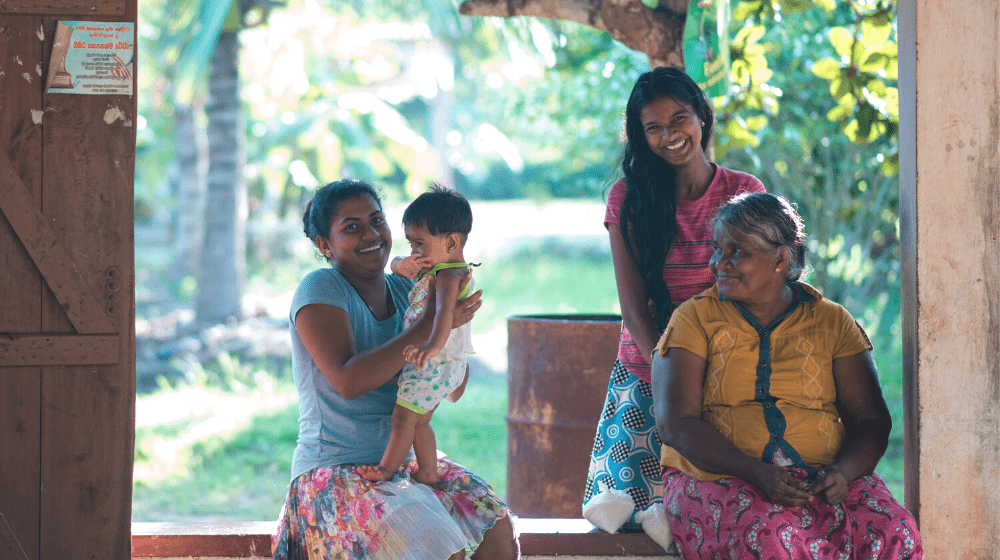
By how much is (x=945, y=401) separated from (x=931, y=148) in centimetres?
79

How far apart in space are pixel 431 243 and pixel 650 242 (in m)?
0.74

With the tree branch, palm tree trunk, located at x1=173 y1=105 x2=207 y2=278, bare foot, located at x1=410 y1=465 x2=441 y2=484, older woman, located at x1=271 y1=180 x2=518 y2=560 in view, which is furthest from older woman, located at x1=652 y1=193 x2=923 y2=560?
palm tree trunk, located at x1=173 y1=105 x2=207 y2=278

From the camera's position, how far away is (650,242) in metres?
2.93

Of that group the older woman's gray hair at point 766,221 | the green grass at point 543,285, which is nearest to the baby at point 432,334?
the older woman's gray hair at point 766,221

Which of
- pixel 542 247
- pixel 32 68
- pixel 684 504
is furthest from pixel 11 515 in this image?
pixel 542 247

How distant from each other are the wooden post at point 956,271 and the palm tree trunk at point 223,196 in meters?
9.44

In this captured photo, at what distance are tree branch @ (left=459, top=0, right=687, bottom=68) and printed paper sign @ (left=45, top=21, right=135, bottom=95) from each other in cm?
170

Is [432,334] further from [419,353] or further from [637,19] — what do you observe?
[637,19]

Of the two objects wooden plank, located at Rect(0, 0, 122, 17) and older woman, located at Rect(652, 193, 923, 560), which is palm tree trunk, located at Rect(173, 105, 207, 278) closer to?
wooden plank, located at Rect(0, 0, 122, 17)

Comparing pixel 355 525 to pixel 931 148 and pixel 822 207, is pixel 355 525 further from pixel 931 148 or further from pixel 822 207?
pixel 822 207

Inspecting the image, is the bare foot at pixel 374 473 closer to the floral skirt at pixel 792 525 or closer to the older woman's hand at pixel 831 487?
the floral skirt at pixel 792 525

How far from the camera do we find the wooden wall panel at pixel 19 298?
258cm

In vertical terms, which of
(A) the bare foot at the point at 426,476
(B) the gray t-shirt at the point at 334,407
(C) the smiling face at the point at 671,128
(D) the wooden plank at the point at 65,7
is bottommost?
(A) the bare foot at the point at 426,476

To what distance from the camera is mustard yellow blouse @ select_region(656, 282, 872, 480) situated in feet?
8.38
